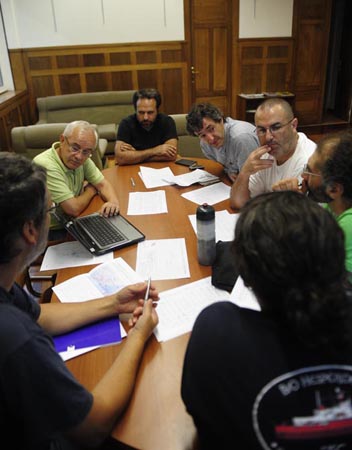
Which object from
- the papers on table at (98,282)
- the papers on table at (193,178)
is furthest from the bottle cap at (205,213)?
the papers on table at (193,178)

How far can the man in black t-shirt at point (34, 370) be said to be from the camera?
2.46 feet

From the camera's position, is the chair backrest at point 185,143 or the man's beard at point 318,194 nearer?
the man's beard at point 318,194

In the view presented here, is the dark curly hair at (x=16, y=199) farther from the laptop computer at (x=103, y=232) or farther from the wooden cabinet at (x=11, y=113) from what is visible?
the wooden cabinet at (x=11, y=113)

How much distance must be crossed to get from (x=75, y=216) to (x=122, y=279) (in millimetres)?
767

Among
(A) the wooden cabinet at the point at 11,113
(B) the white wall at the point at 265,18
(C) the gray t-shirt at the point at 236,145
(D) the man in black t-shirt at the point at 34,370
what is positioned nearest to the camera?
(D) the man in black t-shirt at the point at 34,370

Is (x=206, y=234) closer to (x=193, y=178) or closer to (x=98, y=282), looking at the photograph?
(x=98, y=282)

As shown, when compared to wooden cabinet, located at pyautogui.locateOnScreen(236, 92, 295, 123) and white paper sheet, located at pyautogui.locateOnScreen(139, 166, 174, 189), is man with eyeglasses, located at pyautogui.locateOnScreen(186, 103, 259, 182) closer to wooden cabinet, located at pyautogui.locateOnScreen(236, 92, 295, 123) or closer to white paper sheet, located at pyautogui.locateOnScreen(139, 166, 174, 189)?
white paper sheet, located at pyautogui.locateOnScreen(139, 166, 174, 189)

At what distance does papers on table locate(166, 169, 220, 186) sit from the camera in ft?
7.64

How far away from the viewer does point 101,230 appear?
1.77m

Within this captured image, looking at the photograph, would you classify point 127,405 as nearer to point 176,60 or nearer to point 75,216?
point 75,216

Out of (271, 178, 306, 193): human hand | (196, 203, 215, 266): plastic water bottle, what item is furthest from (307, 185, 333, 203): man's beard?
(196, 203, 215, 266): plastic water bottle

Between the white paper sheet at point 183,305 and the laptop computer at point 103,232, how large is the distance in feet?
1.36

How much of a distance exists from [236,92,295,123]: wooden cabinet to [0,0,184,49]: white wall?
1266mm

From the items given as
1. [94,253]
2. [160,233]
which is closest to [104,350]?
[94,253]
